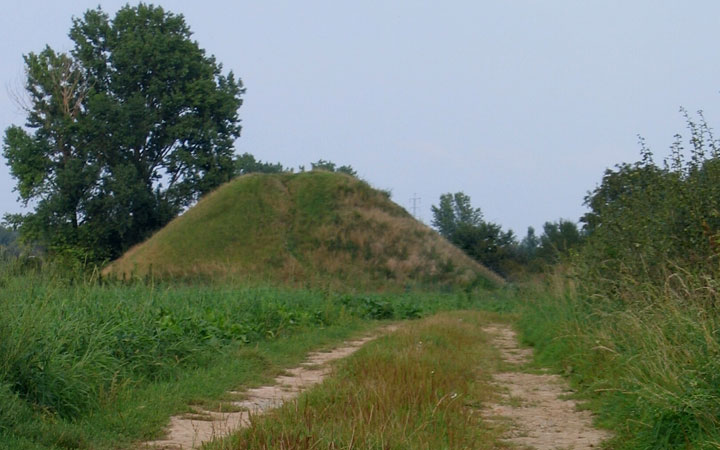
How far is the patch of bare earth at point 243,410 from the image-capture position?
6234 mm

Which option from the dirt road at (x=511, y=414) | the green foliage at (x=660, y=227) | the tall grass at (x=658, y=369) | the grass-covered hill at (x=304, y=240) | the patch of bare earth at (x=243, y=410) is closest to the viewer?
the tall grass at (x=658, y=369)

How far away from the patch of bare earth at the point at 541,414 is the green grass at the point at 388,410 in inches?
8.9

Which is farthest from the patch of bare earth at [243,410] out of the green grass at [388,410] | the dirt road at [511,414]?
the green grass at [388,410]

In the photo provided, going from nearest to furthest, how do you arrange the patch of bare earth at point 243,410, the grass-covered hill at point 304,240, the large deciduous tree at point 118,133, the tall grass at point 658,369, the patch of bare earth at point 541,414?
1. the tall grass at point 658,369
2. the patch of bare earth at point 243,410
3. the patch of bare earth at point 541,414
4. the grass-covered hill at point 304,240
5. the large deciduous tree at point 118,133

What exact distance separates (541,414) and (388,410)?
2.34m

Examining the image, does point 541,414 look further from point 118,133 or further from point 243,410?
point 118,133

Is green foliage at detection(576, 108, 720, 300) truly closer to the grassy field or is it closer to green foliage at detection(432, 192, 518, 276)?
the grassy field

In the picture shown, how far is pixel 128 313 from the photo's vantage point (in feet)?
35.1

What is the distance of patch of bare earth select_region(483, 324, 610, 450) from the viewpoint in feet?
21.7

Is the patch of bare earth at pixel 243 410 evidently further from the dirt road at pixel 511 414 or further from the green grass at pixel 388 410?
the green grass at pixel 388 410

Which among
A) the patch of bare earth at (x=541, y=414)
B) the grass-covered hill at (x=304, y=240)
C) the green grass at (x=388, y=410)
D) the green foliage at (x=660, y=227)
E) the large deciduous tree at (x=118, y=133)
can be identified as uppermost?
the large deciduous tree at (x=118, y=133)

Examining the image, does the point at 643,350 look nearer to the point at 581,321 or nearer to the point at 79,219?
the point at 581,321

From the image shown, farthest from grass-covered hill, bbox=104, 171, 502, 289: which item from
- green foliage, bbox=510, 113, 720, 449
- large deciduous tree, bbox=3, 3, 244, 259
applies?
green foliage, bbox=510, 113, 720, 449

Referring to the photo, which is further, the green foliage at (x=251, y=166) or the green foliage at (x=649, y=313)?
the green foliage at (x=251, y=166)
